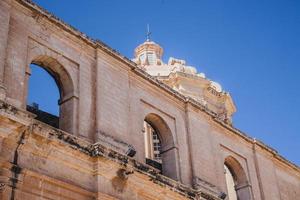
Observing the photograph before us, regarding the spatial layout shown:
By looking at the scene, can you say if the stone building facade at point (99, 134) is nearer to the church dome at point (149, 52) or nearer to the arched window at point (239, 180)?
the arched window at point (239, 180)

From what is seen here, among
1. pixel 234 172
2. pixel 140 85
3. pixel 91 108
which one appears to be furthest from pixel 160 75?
pixel 91 108

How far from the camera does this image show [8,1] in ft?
42.8

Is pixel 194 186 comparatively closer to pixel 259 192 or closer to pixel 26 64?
pixel 259 192

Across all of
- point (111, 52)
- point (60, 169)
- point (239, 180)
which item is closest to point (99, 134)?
point (60, 169)

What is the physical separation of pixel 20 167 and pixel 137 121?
4.64 meters

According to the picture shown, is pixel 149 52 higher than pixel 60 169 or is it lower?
higher

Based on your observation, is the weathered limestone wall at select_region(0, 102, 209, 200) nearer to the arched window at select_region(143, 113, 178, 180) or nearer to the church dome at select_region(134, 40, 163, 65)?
the arched window at select_region(143, 113, 178, 180)

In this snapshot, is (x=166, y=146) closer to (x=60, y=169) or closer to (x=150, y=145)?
(x=60, y=169)

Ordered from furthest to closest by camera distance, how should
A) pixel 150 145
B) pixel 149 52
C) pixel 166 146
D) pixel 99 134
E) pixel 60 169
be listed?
pixel 149 52 < pixel 150 145 < pixel 166 146 < pixel 99 134 < pixel 60 169

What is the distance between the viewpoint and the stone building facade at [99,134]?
464 inches

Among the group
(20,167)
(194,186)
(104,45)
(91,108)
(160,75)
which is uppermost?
(160,75)

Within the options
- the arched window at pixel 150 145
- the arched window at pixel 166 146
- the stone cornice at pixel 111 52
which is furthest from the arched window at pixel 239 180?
the arched window at pixel 150 145

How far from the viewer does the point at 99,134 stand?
13.7 metres

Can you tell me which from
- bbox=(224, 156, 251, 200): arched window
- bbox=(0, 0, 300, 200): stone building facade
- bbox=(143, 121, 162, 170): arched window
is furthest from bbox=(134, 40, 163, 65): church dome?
bbox=(224, 156, 251, 200): arched window
